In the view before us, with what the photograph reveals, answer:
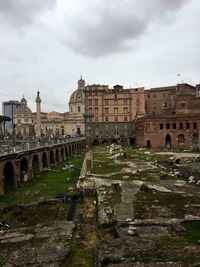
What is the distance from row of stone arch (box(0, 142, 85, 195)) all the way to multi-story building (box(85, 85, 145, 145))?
41309 millimetres

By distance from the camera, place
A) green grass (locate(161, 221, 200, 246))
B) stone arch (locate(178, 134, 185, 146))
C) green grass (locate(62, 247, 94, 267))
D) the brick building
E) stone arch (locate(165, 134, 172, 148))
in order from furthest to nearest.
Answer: stone arch (locate(165, 134, 172, 148)) < stone arch (locate(178, 134, 185, 146)) < the brick building < green grass (locate(161, 221, 200, 246)) < green grass (locate(62, 247, 94, 267))

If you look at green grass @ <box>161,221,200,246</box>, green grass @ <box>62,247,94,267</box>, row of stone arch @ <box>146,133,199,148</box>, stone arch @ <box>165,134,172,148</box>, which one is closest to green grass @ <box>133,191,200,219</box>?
green grass @ <box>161,221,200,246</box>

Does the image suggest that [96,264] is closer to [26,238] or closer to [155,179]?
[26,238]

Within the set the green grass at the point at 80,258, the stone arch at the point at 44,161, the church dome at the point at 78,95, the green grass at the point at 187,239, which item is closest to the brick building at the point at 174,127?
the church dome at the point at 78,95

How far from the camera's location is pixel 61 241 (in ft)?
51.0

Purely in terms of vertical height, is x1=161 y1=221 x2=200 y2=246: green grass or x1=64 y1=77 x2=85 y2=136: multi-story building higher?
x1=64 y1=77 x2=85 y2=136: multi-story building

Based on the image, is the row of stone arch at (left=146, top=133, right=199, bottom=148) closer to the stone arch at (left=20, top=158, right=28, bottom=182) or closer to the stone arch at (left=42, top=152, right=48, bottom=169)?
the stone arch at (left=42, top=152, right=48, bottom=169)

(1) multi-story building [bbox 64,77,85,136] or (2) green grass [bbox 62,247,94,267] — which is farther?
(1) multi-story building [bbox 64,77,85,136]

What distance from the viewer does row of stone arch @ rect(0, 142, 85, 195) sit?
31.4 meters

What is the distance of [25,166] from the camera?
3706 cm

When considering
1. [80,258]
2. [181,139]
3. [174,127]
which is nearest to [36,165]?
[80,258]

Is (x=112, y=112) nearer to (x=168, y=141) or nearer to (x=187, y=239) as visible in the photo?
(x=168, y=141)

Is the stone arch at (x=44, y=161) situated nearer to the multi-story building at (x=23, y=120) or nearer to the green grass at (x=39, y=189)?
the green grass at (x=39, y=189)

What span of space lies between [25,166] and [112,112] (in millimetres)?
60640
